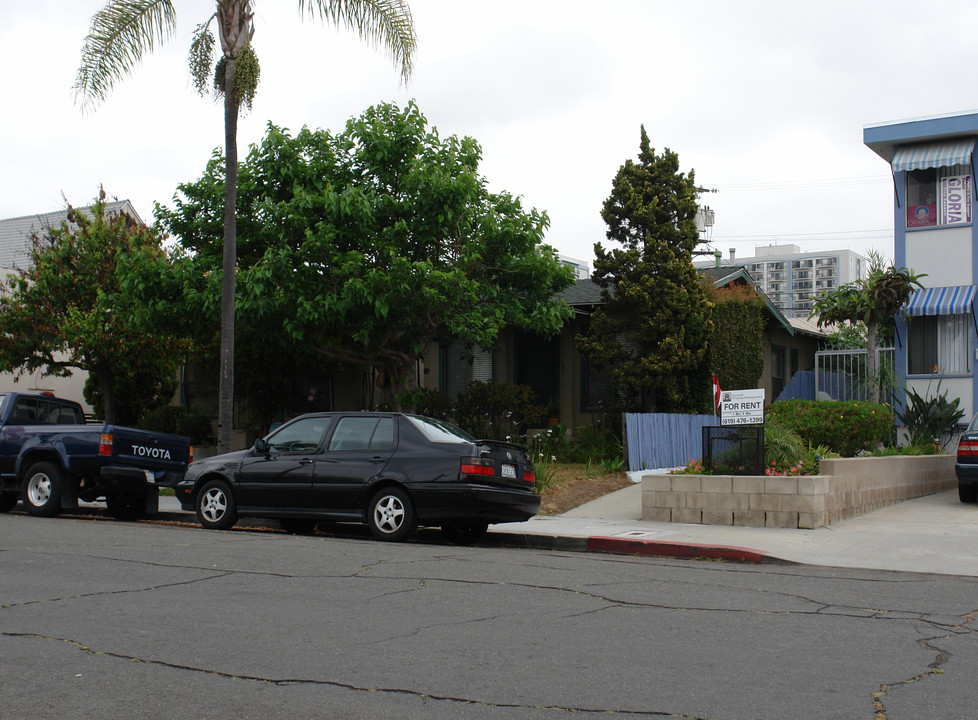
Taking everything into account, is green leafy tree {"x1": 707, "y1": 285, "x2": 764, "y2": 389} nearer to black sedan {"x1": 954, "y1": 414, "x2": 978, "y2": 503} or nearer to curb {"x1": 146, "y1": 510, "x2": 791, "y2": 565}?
black sedan {"x1": 954, "y1": 414, "x2": 978, "y2": 503}

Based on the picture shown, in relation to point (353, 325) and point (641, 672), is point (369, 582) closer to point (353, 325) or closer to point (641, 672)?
point (641, 672)

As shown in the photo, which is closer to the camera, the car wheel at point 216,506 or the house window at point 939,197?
the car wheel at point 216,506

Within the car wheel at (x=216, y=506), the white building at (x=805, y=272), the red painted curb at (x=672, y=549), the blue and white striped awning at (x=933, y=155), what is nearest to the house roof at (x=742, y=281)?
the blue and white striped awning at (x=933, y=155)

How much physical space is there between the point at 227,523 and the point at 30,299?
12030 mm

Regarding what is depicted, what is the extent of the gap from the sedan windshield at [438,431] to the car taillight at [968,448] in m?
8.18

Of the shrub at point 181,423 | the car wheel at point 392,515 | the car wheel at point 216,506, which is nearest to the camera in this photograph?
the car wheel at point 392,515

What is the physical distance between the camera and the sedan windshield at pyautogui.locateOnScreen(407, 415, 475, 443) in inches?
444

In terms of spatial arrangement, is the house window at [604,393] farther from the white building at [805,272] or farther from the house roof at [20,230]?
the white building at [805,272]

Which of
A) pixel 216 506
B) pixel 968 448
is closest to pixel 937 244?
pixel 968 448

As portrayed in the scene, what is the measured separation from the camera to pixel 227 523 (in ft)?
40.2

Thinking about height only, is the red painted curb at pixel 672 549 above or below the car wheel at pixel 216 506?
below

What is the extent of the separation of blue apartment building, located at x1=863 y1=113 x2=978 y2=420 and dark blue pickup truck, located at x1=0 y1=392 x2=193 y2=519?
15315 millimetres

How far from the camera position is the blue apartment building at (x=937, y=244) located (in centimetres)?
1991

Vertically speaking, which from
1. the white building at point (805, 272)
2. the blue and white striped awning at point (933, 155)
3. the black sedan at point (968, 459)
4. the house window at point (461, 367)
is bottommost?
the black sedan at point (968, 459)
